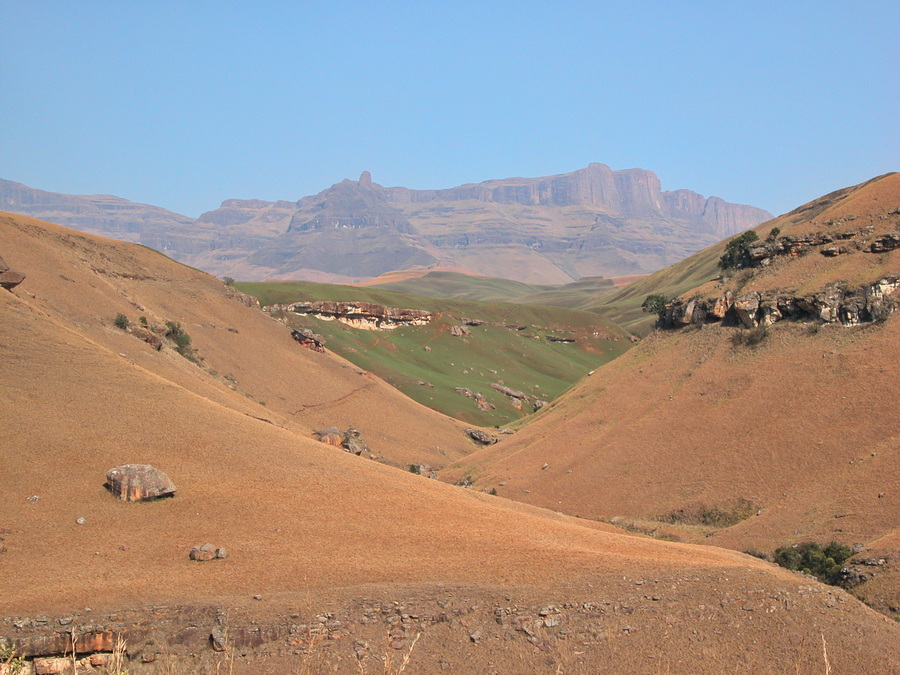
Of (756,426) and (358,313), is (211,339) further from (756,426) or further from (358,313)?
(358,313)

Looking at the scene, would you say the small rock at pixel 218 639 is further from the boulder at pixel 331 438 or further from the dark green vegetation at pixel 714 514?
the dark green vegetation at pixel 714 514

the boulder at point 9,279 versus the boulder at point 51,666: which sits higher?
the boulder at point 9,279

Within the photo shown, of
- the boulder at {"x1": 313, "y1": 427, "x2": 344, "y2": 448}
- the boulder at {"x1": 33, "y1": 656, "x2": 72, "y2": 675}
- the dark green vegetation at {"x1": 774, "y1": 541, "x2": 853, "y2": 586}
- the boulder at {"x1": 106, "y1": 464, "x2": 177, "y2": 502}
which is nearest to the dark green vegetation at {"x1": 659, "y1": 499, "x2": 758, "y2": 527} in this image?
the dark green vegetation at {"x1": 774, "y1": 541, "x2": 853, "y2": 586}

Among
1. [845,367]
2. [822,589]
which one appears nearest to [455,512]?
[822,589]

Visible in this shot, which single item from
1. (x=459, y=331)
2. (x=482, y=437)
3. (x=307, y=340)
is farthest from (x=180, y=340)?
(x=459, y=331)

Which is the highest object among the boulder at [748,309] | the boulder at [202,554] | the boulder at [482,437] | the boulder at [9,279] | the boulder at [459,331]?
the boulder at [9,279]

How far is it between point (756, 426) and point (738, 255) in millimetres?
25459

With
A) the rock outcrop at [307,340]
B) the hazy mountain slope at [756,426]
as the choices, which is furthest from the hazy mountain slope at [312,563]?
the rock outcrop at [307,340]

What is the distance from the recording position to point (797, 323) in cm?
5544

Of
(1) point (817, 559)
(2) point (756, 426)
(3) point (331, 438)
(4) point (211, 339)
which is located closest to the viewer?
(1) point (817, 559)

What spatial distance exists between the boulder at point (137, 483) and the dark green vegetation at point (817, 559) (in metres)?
25.5

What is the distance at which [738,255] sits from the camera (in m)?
70.0

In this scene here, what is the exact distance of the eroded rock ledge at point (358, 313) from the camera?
383 feet

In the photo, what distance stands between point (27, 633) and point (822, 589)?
23628 mm
